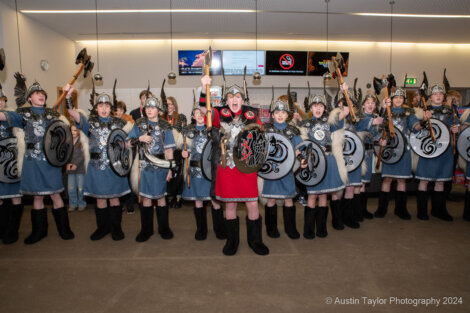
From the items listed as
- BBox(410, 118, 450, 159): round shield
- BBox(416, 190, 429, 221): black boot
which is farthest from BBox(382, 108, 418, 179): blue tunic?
BBox(416, 190, 429, 221): black boot

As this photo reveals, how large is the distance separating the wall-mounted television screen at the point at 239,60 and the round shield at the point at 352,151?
5.41 m

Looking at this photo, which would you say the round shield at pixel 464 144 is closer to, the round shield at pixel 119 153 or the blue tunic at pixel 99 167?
the round shield at pixel 119 153

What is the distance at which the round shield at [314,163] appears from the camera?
3527 millimetres

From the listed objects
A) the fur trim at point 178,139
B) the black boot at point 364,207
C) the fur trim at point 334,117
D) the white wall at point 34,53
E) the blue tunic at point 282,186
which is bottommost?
the black boot at point 364,207

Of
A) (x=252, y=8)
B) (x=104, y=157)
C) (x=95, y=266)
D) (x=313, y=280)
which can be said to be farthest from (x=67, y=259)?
(x=252, y=8)

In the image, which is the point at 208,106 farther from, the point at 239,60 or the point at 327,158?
the point at 239,60

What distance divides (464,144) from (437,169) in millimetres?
455

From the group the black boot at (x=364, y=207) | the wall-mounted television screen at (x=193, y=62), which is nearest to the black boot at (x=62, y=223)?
the black boot at (x=364, y=207)

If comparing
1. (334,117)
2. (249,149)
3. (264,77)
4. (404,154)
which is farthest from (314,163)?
(264,77)

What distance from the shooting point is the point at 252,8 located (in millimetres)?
6461

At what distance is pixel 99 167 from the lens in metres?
3.56

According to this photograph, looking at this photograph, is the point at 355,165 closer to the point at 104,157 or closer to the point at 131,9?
the point at 104,157

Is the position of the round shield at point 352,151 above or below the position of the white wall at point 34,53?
below

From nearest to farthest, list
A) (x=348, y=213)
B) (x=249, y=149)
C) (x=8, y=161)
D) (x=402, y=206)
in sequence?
(x=249, y=149)
(x=8, y=161)
(x=348, y=213)
(x=402, y=206)
